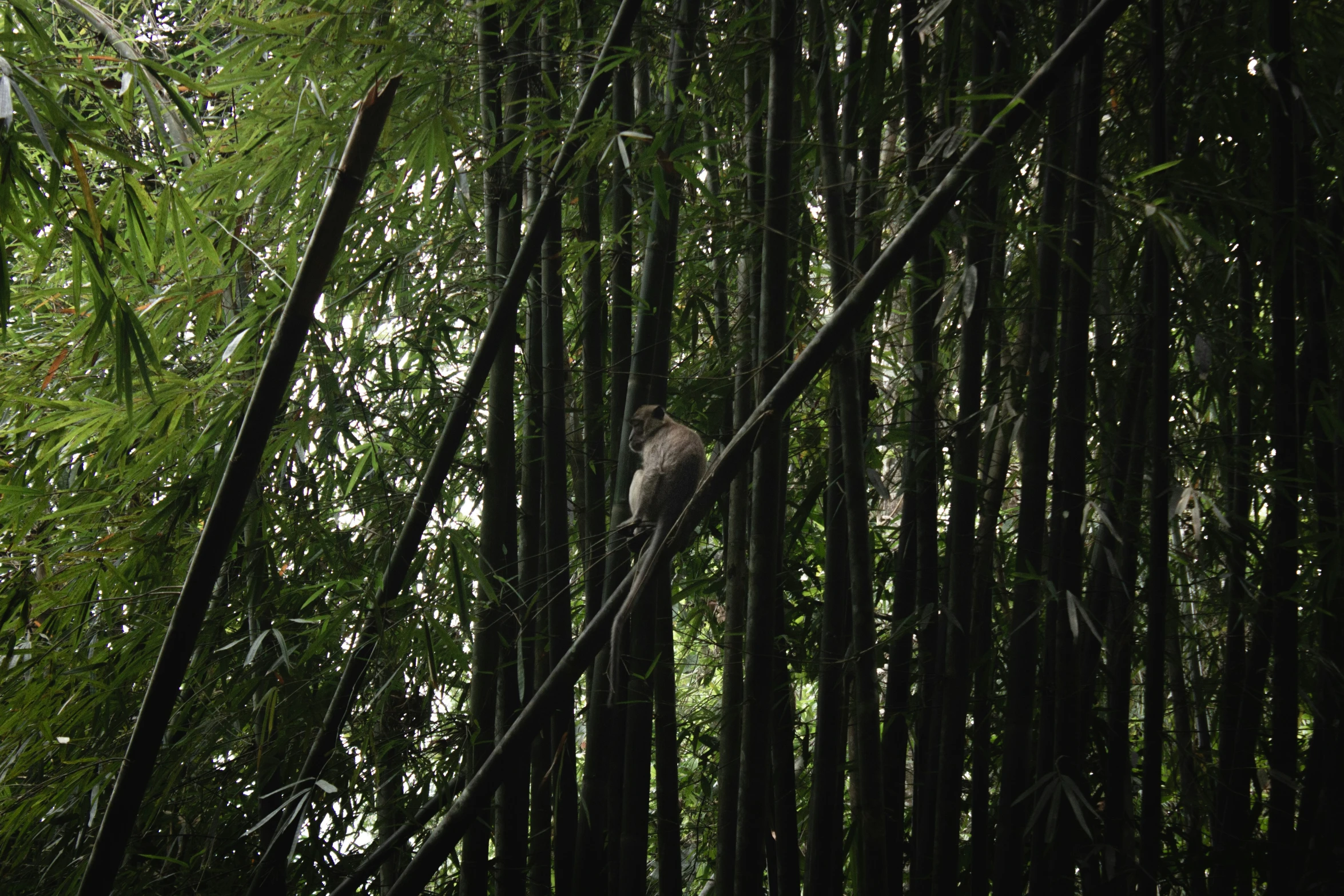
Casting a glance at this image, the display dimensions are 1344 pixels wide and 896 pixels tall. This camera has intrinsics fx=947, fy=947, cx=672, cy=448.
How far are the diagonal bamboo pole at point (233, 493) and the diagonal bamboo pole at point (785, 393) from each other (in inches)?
16.9

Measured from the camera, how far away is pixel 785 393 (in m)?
1.34

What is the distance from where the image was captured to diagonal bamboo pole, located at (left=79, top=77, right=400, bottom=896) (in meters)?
1.28

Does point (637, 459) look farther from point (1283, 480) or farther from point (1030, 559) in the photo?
point (1283, 480)

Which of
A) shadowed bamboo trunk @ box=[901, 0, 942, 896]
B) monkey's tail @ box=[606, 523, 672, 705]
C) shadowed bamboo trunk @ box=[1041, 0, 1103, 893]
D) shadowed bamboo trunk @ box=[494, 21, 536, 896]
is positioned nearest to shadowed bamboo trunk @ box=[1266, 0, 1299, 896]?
shadowed bamboo trunk @ box=[1041, 0, 1103, 893]

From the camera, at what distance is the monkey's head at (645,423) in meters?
2.00

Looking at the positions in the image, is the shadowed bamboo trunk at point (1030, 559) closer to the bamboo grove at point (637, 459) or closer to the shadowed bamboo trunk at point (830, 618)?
the bamboo grove at point (637, 459)

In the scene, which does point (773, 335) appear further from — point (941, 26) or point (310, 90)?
point (941, 26)

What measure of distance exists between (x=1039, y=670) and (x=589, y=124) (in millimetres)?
1619

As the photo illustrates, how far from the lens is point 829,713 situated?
197cm

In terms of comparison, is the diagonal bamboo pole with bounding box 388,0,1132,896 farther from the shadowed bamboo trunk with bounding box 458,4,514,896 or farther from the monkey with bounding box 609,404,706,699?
the monkey with bounding box 609,404,706,699

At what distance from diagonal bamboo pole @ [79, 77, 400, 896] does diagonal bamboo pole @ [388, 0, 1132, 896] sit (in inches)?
16.9

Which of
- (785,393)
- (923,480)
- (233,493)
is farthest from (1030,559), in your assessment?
(233,493)

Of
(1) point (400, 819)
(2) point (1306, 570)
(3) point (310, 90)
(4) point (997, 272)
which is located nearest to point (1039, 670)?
(2) point (1306, 570)

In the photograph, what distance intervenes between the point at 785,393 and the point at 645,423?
2.64ft
